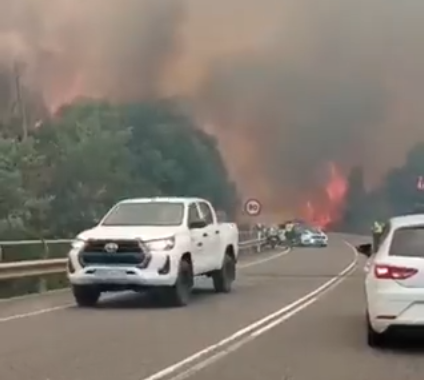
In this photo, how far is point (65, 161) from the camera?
6234cm

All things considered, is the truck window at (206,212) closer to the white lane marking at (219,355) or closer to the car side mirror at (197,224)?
the car side mirror at (197,224)

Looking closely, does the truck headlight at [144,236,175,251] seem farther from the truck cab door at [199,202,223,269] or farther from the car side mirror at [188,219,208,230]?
the truck cab door at [199,202,223,269]

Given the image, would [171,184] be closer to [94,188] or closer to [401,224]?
[94,188]

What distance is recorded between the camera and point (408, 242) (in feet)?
42.0

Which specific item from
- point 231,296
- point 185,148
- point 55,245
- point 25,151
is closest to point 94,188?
point 25,151

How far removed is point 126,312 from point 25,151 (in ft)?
122

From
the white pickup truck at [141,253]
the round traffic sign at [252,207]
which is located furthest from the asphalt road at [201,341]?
the round traffic sign at [252,207]

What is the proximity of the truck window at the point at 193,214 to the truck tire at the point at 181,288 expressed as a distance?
1.02 m

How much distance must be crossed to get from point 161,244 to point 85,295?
1.68 m

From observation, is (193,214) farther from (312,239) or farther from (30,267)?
(312,239)

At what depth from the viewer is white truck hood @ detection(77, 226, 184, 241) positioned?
18.6 metres

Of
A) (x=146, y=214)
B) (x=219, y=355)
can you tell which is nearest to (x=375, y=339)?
(x=219, y=355)

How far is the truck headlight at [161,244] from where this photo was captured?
60.9 ft

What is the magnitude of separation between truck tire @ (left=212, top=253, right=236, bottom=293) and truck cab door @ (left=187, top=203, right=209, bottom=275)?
1.36m
